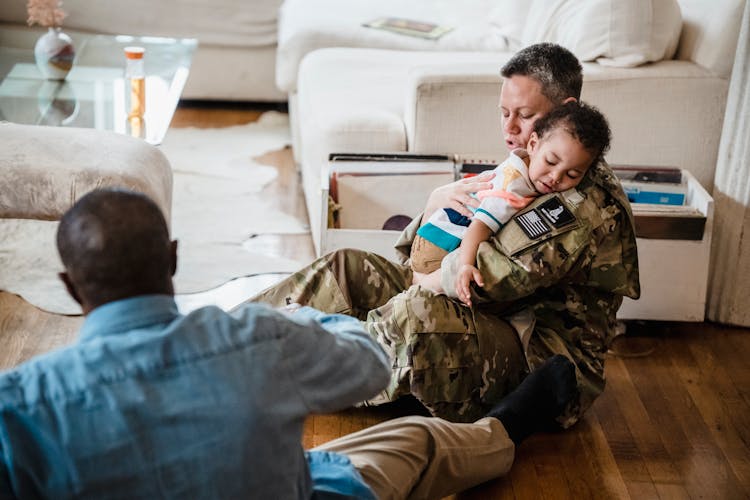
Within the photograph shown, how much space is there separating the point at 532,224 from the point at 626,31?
0.99 metres

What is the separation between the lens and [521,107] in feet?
6.23

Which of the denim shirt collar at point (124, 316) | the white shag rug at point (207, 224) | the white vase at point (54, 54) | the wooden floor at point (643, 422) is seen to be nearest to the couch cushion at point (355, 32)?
the white shag rug at point (207, 224)

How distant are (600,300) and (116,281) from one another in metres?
1.23

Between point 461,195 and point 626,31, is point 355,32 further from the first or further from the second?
point 461,195

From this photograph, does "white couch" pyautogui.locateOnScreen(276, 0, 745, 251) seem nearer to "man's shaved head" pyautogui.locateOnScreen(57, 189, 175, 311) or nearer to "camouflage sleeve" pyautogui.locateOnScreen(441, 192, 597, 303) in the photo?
"camouflage sleeve" pyautogui.locateOnScreen(441, 192, 597, 303)

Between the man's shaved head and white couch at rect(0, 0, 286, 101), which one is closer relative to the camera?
the man's shaved head

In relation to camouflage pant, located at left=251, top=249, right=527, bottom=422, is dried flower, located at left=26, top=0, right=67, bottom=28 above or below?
above

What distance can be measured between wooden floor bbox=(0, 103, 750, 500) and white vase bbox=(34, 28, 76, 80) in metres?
0.96

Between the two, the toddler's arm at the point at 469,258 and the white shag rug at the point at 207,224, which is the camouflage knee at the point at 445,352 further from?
the white shag rug at the point at 207,224

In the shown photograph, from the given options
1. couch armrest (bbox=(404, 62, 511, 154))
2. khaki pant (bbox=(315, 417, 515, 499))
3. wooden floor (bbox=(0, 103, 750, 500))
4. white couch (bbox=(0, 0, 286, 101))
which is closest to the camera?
khaki pant (bbox=(315, 417, 515, 499))

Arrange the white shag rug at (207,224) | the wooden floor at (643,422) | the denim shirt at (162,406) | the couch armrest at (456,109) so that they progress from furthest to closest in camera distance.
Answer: the white shag rug at (207,224) < the couch armrest at (456,109) < the wooden floor at (643,422) < the denim shirt at (162,406)

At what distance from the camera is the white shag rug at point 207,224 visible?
8.57 feet

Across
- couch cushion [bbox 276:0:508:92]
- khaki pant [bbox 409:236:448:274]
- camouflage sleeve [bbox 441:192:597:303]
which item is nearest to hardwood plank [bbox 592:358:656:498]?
camouflage sleeve [bbox 441:192:597:303]

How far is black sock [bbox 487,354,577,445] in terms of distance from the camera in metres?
1.86
